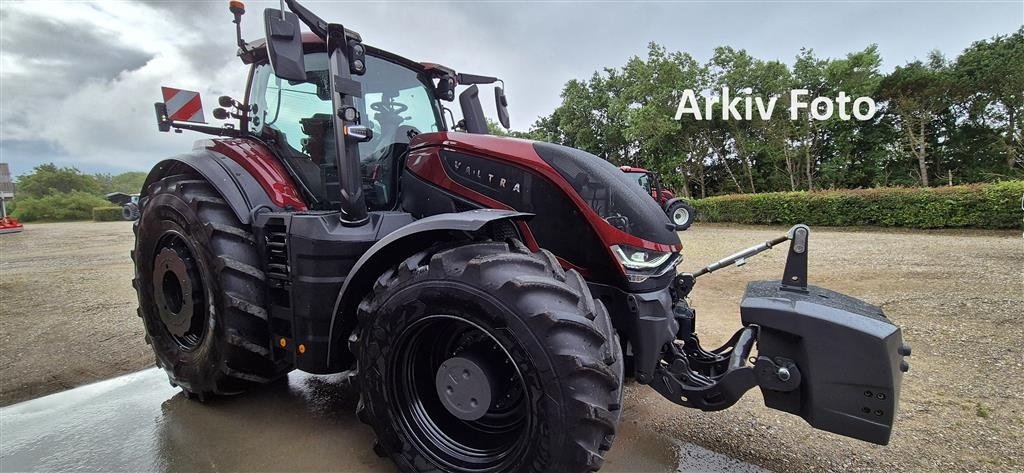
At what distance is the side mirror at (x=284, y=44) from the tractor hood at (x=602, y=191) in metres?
0.93

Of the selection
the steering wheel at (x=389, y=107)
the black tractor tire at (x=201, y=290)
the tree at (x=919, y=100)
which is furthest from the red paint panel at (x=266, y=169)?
the tree at (x=919, y=100)

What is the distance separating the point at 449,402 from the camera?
1.93m

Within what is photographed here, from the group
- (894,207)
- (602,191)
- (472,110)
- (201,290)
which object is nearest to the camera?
(602,191)

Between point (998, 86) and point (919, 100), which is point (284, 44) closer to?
point (919, 100)

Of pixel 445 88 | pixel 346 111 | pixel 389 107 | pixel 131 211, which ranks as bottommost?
pixel 131 211

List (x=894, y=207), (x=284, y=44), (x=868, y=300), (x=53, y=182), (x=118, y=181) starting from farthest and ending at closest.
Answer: (x=118, y=181) → (x=53, y=182) → (x=894, y=207) → (x=868, y=300) → (x=284, y=44)

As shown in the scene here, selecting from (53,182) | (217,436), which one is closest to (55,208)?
(53,182)

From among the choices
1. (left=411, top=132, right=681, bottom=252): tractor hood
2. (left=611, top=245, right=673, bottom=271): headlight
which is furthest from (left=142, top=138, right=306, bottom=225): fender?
(left=611, top=245, right=673, bottom=271): headlight

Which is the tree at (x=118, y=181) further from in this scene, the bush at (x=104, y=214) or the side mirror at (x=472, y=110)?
the side mirror at (x=472, y=110)

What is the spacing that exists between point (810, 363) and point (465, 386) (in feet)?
4.24

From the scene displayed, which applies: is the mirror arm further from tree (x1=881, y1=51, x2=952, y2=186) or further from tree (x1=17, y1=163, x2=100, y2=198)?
tree (x1=17, y1=163, x2=100, y2=198)

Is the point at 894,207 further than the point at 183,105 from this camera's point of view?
Yes

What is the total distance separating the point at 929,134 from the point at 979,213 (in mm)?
13761

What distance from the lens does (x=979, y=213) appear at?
40.9ft
